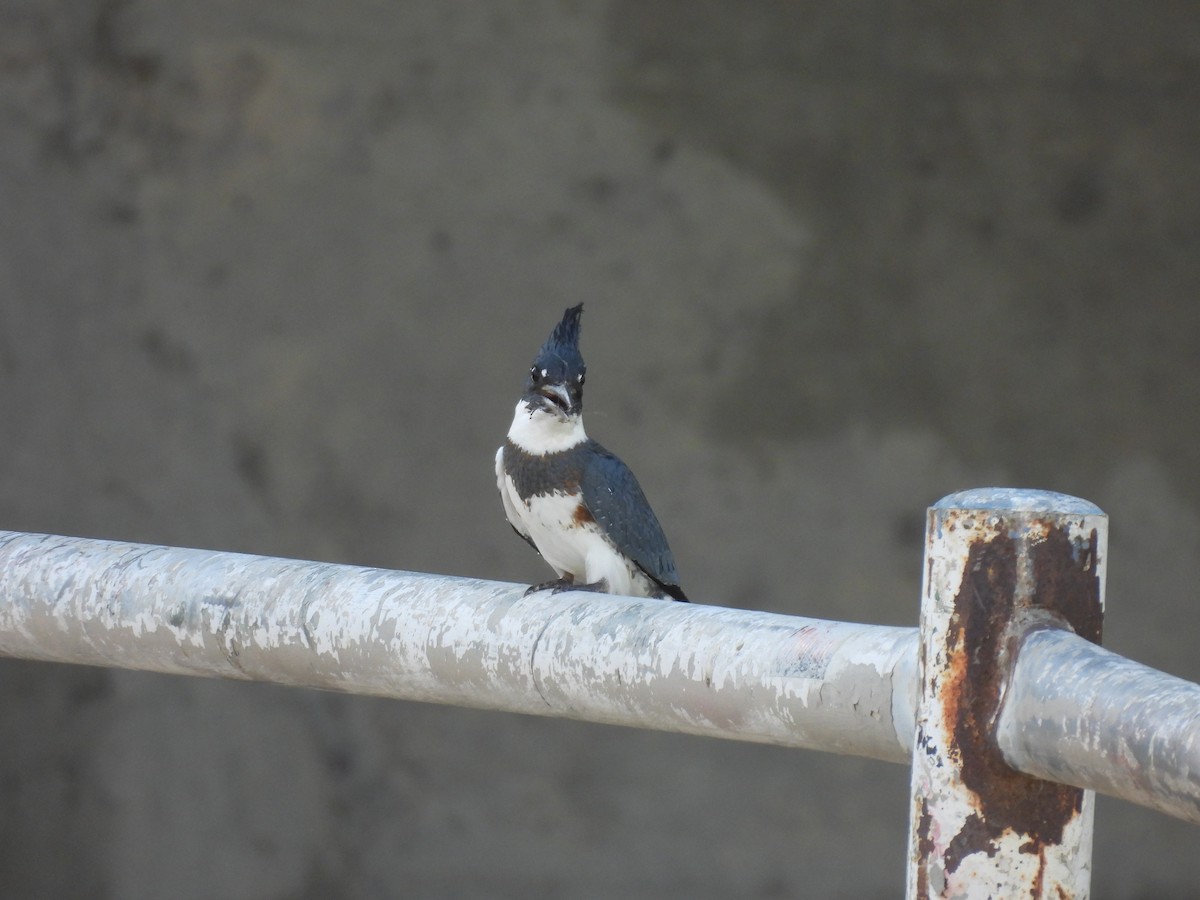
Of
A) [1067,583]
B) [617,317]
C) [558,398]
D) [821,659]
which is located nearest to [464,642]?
[821,659]

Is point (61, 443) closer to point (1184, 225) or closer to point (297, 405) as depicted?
point (297, 405)

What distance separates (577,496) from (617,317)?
1.60 metres

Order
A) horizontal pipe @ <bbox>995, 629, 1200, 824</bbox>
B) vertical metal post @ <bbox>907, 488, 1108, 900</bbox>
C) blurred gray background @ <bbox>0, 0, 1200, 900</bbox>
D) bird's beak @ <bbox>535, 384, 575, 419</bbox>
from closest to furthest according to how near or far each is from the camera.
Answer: horizontal pipe @ <bbox>995, 629, 1200, 824</bbox> < vertical metal post @ <bbox>907, 488, 1108, 900</bbox> < bird's beak @ <bbox>535, 384, 575, 419</bbox> < blurred gray background @ <bbox>0, 0, 1200, 900</bbox>

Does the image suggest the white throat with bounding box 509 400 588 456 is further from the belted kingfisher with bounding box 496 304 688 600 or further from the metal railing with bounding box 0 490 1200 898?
the metal railing with bounding box 0 490 1200 898

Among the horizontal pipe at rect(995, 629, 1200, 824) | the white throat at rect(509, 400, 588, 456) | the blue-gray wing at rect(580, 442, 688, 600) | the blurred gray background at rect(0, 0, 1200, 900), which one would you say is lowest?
the horizontal pipe at rect(995, 629, 1200, 824)

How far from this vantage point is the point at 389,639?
885mm

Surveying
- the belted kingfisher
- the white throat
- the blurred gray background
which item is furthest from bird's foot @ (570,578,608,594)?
the blurred gray background

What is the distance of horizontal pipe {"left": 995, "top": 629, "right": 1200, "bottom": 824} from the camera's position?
0.48m

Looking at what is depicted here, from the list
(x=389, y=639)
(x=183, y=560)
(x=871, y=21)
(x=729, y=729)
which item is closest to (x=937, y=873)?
(x=729, y=729)

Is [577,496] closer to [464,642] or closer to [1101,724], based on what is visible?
[464,642]

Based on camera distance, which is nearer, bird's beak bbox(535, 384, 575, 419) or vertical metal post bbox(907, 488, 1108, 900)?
vertical metal post bbox(907, 488, 1108, 900)

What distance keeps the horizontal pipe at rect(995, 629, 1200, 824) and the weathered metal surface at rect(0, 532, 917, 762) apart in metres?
0.06

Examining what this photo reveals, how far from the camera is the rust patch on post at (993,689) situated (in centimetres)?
60

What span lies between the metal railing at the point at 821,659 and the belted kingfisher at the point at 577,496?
0.94m
